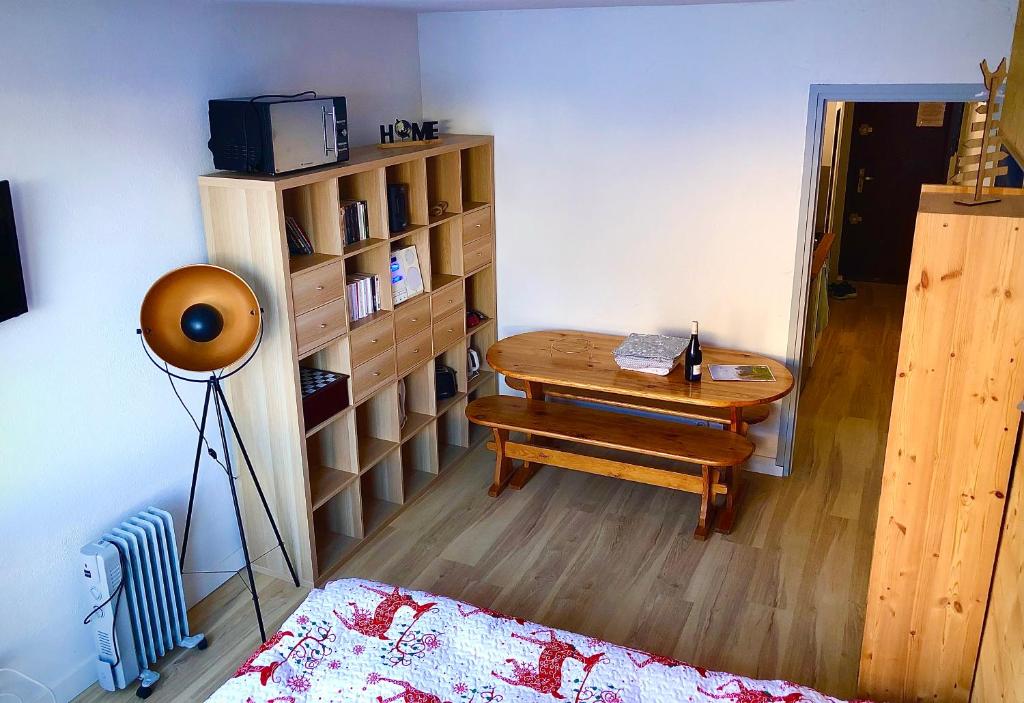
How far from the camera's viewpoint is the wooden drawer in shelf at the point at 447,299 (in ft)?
14.6

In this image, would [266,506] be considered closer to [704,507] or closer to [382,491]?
[382,491]

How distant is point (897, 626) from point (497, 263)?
120 inches

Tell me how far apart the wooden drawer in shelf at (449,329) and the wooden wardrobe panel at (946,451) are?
2515 millimetres

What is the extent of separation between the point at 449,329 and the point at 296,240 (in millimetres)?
1147

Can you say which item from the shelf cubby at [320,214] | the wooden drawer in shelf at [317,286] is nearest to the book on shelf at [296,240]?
the shelf cubby at [320,214]

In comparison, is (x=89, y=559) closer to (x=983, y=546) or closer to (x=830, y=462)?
→ (x=983, y=546)

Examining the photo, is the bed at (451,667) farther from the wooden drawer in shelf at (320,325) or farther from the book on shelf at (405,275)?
the book on shelf at (405,275)

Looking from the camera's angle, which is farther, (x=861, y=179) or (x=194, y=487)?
(x=861, y=179)

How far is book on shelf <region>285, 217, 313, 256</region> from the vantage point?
3656 mm

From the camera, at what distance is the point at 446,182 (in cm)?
455

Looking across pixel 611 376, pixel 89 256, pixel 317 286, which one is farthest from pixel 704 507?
pixel 89 256

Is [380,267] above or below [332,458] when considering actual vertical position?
above

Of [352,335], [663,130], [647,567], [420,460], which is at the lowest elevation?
[647,567]

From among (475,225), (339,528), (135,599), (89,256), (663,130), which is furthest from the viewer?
(475,225)
